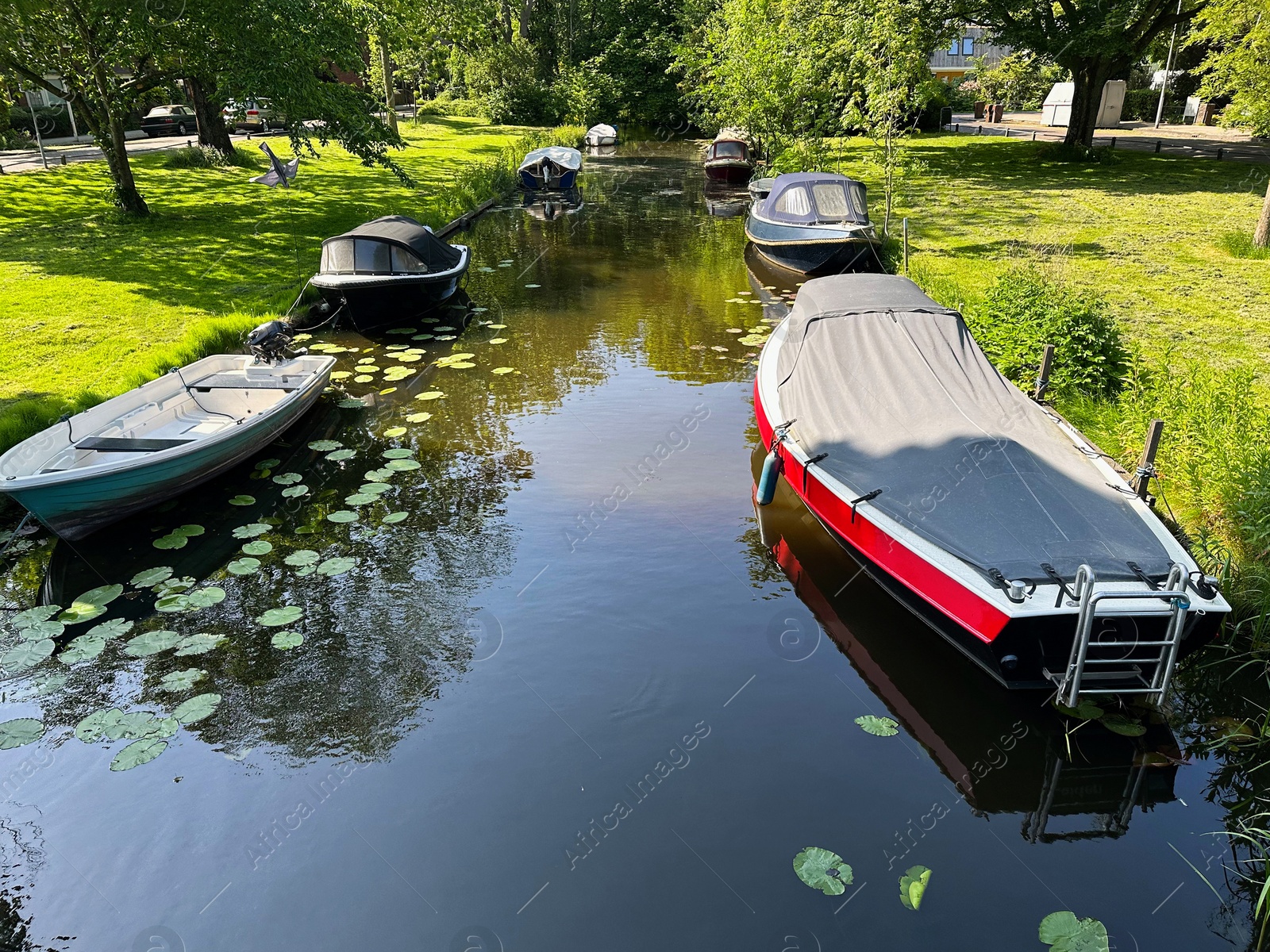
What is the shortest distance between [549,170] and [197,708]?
26511mm

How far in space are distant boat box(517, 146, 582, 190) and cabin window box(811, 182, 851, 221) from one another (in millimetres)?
13397

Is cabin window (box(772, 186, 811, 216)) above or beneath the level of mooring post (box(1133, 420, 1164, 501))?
above

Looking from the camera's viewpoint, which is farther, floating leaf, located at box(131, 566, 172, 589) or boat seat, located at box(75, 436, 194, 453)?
boat seat, located at box(75, 436, 194, 453)

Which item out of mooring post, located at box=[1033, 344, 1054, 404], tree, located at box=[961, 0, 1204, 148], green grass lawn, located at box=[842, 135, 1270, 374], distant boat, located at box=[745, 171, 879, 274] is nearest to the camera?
mooring post, located at box=[1033, 344, 1054, 404]

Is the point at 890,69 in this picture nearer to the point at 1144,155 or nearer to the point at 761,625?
the point at 761,625

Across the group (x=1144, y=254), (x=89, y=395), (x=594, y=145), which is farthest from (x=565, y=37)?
(x=89, y=395)

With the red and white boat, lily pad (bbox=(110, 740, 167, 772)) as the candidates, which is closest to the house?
the red and white boat

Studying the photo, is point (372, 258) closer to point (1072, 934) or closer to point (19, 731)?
point (19, 731)

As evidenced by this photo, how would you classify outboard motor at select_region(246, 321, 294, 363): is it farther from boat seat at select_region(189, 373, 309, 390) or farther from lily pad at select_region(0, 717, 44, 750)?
lily pad at select_region(0, 717, 44, 750)

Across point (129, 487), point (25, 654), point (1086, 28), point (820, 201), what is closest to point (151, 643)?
point (25, 654)

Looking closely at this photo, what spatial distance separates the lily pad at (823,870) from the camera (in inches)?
203

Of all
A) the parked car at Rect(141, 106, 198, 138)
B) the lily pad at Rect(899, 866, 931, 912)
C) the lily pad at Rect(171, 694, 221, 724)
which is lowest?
the lily pad at Rect(899, 866, 931, 912)

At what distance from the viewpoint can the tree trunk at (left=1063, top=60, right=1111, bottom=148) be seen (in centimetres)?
3000

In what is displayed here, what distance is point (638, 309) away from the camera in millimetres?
17250
